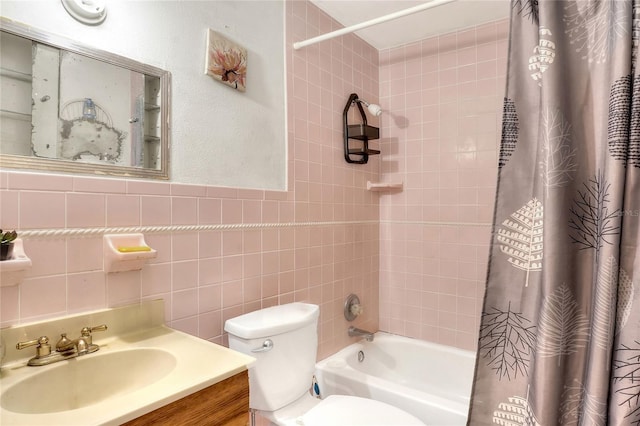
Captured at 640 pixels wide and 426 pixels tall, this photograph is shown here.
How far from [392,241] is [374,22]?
1404 mm

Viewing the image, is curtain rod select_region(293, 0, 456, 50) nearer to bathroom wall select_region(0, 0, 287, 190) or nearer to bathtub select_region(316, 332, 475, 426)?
bathroom wall select_region(0, 0, 287, 190)

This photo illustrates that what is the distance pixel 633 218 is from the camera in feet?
2.79

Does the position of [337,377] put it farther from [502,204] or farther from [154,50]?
[154,50]

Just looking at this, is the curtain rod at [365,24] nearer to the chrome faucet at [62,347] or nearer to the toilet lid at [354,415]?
the chrome faucet at [62,347]

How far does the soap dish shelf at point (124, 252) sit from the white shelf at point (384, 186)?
1.54m

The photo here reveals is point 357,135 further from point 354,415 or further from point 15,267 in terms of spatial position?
point 15,267

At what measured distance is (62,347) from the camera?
1.00 m

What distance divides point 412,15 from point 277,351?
195 cm

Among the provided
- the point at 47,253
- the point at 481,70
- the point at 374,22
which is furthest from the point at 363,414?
the point at 481,70

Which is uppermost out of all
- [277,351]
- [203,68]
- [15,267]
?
[203,68]

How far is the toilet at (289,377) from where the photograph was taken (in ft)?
4.42

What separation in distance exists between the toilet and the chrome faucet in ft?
1.55

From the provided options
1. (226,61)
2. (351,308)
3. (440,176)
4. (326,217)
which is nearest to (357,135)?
(326,217)

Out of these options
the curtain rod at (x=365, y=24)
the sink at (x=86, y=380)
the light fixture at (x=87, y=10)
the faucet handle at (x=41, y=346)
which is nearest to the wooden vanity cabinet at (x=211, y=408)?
the sink at (x=86, y=380)
